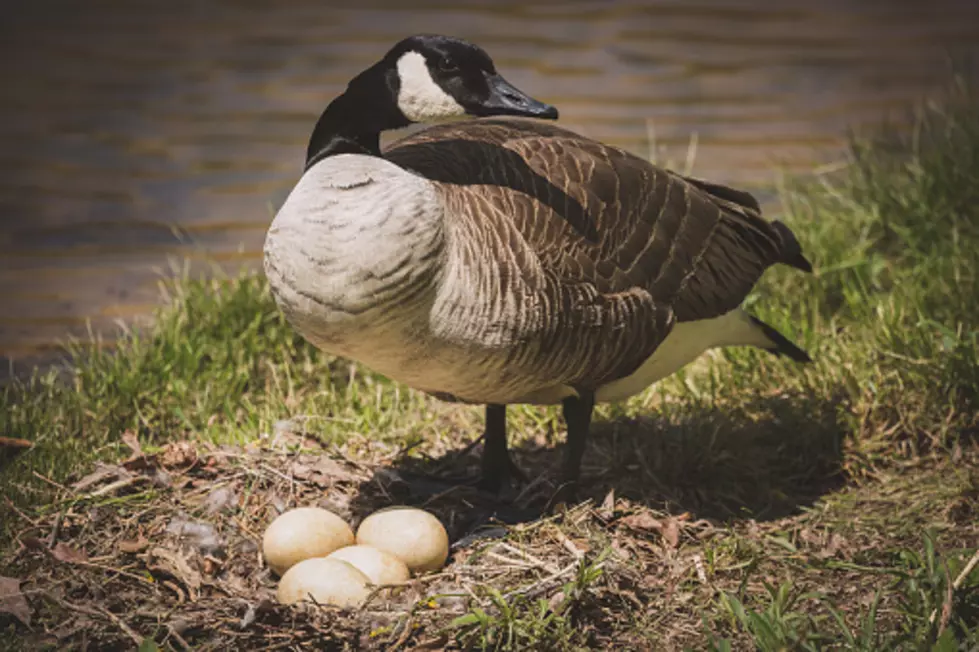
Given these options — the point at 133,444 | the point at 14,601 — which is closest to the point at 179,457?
the point at 133,444

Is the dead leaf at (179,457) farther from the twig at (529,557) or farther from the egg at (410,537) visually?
the twig at (529,557)

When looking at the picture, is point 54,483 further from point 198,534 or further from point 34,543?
point 198,534

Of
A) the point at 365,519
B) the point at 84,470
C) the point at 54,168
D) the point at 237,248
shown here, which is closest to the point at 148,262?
the point at 237,248

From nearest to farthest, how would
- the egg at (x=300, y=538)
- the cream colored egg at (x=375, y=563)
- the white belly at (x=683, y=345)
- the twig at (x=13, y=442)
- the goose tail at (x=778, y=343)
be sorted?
the cream colored egg at (x=375, y=563) → the egg at (x=300, y=538) → the white belly at (x=683, y=345) → the twig at (x=13, y=442) → the goose tail at (x=778, y=343)

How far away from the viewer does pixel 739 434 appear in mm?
4957

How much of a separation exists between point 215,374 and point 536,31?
210 inches

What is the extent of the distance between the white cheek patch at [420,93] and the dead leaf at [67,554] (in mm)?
1783

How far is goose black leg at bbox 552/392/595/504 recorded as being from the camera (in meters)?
4.32

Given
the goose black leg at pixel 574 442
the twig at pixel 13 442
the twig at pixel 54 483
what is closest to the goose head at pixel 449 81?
the goose black leg at pixel 574 442

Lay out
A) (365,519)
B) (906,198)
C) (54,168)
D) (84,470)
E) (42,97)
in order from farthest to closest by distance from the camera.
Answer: (42,97), (54,168), (906,198), (84,470), (365,519)

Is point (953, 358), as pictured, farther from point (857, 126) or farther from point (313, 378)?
point (857, 126)

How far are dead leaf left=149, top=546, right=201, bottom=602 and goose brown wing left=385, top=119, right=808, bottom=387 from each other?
1.41m

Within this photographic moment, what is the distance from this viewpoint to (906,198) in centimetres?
602

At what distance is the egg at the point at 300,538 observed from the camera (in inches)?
149
